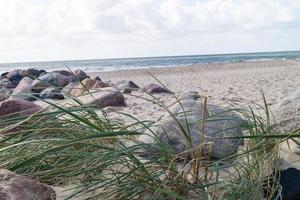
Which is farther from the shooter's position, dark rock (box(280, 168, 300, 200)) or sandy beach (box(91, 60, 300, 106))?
sandy beach (box(91, 60, 300, 106))

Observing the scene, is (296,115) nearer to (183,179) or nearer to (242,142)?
(242,142)

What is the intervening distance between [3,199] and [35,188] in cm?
19

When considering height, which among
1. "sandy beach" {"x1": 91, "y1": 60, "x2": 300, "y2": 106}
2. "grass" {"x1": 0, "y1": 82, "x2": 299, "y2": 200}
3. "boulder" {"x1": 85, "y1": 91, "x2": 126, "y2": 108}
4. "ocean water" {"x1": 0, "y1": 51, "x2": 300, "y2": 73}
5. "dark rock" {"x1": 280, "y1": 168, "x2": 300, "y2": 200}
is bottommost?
"ocean water" {"x1": 0, "y1": 51, "x2": 300, "y2": 73}

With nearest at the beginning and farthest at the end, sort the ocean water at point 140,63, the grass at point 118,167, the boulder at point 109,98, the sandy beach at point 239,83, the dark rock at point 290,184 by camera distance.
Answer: the grass at point 118,167, the dark rock at point 290,184, the boulder at point 109,98, the sandy beach at point 239,83, the ocean water at point 140,63

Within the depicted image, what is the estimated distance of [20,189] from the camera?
1555 mm

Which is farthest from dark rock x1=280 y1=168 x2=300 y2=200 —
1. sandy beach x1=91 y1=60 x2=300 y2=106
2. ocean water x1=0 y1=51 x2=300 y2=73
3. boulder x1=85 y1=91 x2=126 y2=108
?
ocean water x1=0 y1=51 x2=300 y2=73

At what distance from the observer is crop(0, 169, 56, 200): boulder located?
4.93 ft

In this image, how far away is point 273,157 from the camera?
6.84 feet

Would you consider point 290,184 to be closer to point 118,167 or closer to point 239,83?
point 118,167

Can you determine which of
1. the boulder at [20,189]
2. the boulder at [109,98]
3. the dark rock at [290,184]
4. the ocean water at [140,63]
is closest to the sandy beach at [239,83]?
the dark rock at [290,184]

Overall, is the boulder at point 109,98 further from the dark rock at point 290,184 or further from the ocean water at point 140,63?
the ocean water at point 140,63

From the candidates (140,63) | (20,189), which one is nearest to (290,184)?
(20,189)

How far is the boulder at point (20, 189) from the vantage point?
150 cm

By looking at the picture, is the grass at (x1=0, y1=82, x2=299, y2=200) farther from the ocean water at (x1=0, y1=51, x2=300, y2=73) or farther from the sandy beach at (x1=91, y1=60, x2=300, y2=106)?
the ocean water at (x1=0, y1=51, x2=300, y2=73)
